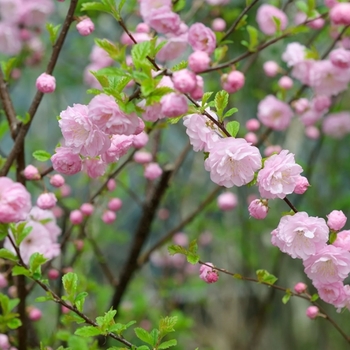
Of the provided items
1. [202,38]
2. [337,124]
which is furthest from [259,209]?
[337,124]

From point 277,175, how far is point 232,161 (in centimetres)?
6

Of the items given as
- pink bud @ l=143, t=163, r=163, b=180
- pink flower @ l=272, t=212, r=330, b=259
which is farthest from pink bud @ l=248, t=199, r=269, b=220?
pink bud @ l=143, t=163, r=163, b=180

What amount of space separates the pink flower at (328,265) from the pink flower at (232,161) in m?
0.13

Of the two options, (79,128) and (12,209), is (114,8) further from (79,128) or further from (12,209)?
(12,209)

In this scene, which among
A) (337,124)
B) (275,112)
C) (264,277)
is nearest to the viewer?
(264,277)

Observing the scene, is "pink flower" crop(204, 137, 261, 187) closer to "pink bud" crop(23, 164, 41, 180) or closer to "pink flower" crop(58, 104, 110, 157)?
"pink flower" crop(58, 104, 110, 157)

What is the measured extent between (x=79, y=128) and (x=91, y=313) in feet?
3.90

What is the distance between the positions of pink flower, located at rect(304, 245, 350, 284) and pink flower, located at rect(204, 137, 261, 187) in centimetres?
13

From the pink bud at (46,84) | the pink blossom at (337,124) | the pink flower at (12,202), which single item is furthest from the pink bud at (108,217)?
the pink blossom at (337,124)

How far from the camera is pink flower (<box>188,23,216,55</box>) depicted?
0.81 metres

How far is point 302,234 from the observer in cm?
62

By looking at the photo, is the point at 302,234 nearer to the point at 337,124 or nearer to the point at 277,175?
the point at 277,175

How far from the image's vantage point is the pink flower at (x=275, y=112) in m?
1.24

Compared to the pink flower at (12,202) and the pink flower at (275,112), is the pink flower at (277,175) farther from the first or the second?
the pink flower at (275,112)
